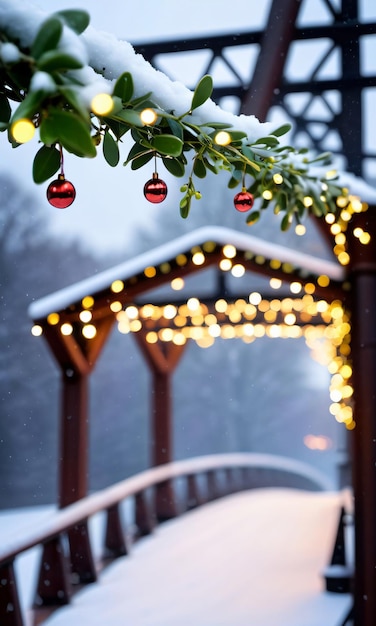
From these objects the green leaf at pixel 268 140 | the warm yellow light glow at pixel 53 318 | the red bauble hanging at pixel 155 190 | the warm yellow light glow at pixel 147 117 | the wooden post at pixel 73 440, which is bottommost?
the wooden post at pixel 73 440

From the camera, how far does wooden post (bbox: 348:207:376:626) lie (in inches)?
177

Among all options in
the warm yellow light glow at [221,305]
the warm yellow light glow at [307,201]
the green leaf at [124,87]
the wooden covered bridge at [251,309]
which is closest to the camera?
the green leaf at [124,87]

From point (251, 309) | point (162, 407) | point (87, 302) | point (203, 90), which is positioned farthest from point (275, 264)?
point (203, 90)

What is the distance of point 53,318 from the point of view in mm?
6641

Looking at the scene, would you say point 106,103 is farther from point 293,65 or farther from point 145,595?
point 293,65

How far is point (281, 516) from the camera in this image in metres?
10.0

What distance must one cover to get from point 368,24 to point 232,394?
1821 cm

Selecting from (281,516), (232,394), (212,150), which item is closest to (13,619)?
(212,150)

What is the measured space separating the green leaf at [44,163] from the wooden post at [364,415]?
11.0ft

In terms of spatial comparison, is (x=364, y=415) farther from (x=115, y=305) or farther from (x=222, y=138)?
(x=222, y=138)

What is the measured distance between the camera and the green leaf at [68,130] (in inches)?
53.2

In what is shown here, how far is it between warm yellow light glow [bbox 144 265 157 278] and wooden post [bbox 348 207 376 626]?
7.37 feet

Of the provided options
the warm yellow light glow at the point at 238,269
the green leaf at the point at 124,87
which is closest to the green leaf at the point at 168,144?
the green leaf at the point at 124,87

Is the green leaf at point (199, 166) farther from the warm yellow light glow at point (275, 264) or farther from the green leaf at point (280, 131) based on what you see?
the warm yellow light glow at point (275, 264)
